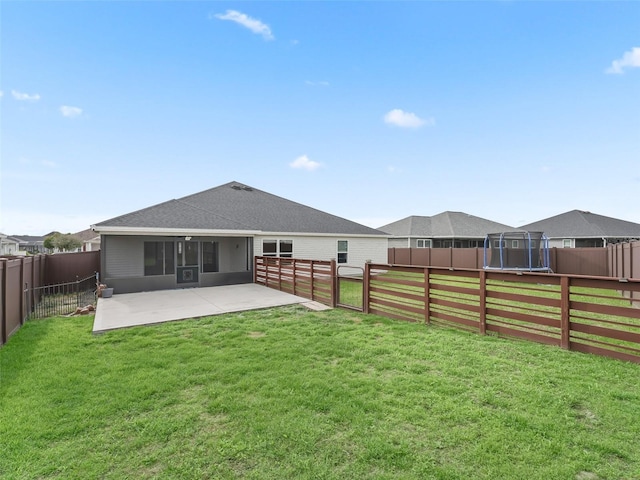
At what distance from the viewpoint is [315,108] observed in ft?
53.7

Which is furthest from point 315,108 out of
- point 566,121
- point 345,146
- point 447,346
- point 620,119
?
point 447,346

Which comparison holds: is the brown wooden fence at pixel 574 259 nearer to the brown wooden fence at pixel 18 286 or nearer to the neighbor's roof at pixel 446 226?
the neighbor's roof at pixel 446 226

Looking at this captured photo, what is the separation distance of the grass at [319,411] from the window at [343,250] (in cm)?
1218

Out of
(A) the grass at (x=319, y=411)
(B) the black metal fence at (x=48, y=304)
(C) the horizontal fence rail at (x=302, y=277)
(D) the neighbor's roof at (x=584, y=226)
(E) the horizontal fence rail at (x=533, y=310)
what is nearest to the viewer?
(A) the grass at (x=319, y=411)

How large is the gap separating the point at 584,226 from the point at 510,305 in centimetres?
2898

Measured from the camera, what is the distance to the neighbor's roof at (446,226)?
2722 cm

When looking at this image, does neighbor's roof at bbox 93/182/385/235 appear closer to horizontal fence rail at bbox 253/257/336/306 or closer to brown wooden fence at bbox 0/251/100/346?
horizontal fence rail at bbox 253/257/336/306

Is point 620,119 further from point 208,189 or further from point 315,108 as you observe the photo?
point 208,189

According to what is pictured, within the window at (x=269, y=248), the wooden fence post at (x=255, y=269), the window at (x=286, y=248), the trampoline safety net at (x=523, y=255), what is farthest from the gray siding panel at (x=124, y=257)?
the trampoline safety net at (x=523, y=255)

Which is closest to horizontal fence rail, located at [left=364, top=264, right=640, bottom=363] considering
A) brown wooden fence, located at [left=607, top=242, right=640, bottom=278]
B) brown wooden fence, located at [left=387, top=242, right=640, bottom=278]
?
brown wooden fence, located at [left=607, top=242, right=640, bottom=278]

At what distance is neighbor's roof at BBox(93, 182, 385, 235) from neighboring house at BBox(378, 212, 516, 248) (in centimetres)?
932

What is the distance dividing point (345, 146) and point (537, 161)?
10196 mm

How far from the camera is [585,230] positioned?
88.9ft

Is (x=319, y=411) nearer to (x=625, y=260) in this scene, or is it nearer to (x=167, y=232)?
(x=167, y=232)
